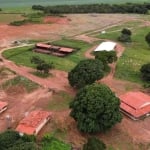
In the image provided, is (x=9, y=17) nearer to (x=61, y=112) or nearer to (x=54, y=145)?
(x=61, y=112)

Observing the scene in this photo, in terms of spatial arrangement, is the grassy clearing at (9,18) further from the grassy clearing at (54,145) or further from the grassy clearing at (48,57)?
the grassy clearing at (54,145)

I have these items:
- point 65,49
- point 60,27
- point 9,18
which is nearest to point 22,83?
point 65,49

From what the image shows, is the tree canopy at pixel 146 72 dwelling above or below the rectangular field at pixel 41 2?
above

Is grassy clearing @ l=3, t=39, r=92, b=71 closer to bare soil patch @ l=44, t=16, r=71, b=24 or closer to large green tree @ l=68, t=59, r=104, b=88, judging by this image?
large green tree @ l=68, t=59, r=104, b=88

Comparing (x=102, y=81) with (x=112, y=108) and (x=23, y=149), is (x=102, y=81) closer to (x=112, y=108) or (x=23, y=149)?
(x=112, y=108)

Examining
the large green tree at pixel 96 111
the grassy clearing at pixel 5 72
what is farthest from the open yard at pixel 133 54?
the grassy clearing at pixel 5 72

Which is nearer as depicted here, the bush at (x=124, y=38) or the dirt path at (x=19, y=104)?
the dirt path at (x=19, y=104)
